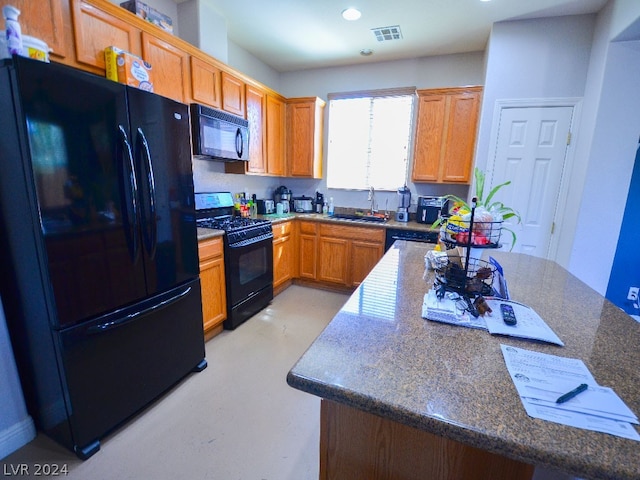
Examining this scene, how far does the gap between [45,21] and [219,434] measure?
2.40 meters

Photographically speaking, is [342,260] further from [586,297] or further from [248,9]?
[248,9]

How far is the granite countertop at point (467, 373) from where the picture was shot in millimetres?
542

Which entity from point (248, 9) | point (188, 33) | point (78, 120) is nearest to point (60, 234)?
point (78, 120)

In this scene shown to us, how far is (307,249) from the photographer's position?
375cm

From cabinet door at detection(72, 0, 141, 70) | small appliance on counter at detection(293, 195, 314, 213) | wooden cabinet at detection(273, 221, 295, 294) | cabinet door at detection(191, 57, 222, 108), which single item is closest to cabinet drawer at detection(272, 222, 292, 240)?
wooden cabinet at detection(273, 221, 295, 294)

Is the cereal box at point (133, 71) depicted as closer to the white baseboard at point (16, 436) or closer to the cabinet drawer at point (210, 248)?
the cabinet drawer at point (210, 248)

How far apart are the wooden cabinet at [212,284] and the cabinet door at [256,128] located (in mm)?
1233

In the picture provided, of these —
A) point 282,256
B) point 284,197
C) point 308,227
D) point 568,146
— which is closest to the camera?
point 568,146

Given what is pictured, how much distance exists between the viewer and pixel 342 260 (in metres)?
3.57

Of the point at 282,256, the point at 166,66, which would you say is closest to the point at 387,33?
the point at 166,66

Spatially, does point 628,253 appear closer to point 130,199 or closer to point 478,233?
point 478,233

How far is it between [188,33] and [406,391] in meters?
3.25

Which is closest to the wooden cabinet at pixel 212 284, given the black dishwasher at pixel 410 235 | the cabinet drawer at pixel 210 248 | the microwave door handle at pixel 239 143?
the cabinet drawer at pixel 210 248

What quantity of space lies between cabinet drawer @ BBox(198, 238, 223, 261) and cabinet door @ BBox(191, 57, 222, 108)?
1.23 m
